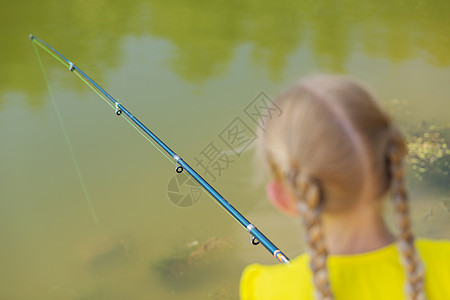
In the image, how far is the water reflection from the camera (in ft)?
13.5

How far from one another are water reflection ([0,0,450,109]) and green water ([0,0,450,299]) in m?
0.02

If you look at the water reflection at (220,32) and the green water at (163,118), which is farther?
the water reflection at (220,32)

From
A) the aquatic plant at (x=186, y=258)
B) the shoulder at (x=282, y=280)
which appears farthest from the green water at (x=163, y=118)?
the shoulder at (x=282, y=280)

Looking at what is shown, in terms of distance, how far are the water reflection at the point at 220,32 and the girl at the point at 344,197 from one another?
3.41m

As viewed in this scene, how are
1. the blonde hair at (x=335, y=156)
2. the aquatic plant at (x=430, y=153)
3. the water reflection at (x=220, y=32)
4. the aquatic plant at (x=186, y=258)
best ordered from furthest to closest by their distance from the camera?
the water reflection at (x=220, y=32), the aquatic plant at (x=430, y=153), the aquatic plant at (x=186, y=258), the blonde hair at (x=335, y=156)

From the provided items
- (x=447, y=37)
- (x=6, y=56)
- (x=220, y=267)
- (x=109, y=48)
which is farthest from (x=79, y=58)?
(x=447, y=37)

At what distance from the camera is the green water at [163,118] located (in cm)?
245

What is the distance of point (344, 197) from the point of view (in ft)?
1.93

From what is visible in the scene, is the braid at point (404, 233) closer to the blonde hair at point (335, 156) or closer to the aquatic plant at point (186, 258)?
the blonde hair at point (335, 156)

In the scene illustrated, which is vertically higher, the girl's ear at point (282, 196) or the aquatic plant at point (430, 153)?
the girl's ear at point (282, 196)

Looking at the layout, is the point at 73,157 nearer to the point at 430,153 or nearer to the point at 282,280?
the point at 430,153

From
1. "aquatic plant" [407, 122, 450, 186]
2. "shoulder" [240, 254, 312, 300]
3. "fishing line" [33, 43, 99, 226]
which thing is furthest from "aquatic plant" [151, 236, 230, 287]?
"shoulder" [240, 254, 312, 300]

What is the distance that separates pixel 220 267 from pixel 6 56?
2.98 m

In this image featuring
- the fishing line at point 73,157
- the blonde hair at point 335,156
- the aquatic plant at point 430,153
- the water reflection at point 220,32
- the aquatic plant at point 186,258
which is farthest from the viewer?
the water reflection at point 220,32
